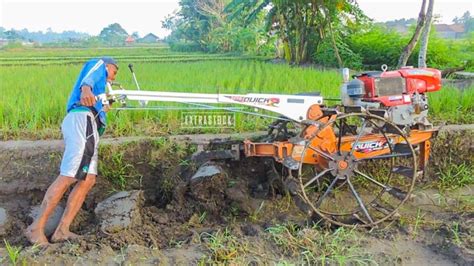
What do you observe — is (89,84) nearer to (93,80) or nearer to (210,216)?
(93,80)

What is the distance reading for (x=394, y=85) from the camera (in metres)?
3.68

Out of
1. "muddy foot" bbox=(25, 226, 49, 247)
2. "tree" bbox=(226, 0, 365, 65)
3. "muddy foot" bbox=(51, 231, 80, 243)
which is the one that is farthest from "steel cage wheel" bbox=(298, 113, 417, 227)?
"tree" bbox=(226, 0, 365, 65)

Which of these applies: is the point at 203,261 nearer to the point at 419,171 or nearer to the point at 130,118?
the point at 419,171

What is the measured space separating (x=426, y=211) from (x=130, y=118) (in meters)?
2.97

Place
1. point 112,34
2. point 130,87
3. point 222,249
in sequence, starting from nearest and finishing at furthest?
point 222,249 < point 130,87 < point 112,34

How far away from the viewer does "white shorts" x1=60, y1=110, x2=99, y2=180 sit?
351cm

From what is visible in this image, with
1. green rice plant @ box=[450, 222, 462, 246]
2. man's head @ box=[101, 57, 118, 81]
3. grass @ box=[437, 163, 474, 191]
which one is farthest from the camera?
grass @ box=[437, 163, 474, 191]

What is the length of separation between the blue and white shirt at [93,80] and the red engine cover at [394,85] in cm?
188

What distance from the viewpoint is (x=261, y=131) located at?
4969 millimetres

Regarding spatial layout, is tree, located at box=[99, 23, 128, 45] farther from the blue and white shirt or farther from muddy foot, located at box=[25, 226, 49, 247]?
muddy foot, located at box=[25, 226, 49, 247]

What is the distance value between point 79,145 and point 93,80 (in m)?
0.46

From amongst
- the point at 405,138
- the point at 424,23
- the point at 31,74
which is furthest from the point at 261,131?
the point at 31,74

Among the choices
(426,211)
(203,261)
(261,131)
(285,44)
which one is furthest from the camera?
(285,44)

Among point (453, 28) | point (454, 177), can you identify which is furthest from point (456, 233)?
point (453, 28)
